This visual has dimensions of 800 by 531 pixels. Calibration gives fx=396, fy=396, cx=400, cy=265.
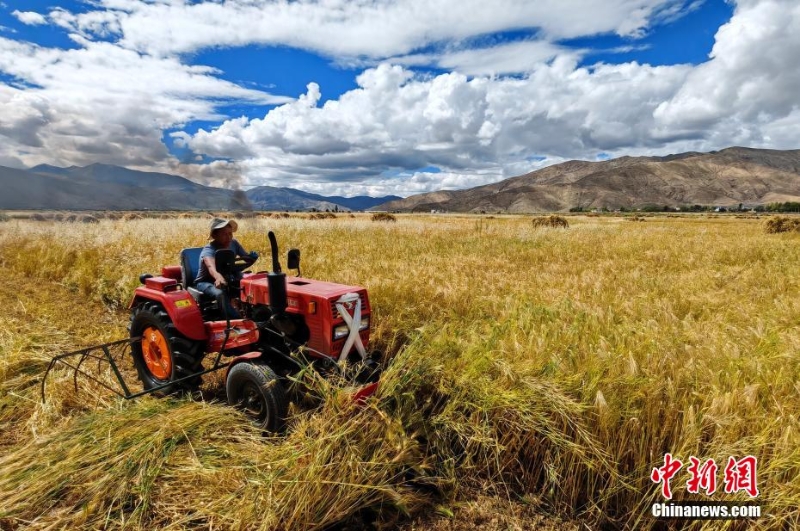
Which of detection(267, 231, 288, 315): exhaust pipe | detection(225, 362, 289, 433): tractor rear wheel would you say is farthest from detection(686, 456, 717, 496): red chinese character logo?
detection(267, 231, 288, 315): exhaust pipe

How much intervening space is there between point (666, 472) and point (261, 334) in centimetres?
314

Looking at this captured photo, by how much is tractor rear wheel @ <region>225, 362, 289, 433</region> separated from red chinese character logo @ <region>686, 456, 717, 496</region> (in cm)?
262

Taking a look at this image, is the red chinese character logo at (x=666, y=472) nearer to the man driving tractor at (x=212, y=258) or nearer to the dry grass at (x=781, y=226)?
the man driving tractor at (x=212, y=258)

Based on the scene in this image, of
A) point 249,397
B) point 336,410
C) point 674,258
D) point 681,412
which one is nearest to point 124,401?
point 249,397

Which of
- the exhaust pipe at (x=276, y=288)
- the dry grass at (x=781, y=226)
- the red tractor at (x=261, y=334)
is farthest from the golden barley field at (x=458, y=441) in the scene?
the dry grass at (x=781, y=226)

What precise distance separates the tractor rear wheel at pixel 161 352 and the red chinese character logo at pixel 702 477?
3999 mm

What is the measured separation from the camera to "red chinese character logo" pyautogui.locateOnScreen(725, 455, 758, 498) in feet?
6.97

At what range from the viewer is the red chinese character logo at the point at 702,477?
2.19 m

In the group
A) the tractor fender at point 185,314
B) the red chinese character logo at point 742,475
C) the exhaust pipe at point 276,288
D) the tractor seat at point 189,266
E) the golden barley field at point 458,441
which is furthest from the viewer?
the tractor seat at point 189,266

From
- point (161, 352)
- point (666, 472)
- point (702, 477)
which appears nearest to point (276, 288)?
point (161, 352)

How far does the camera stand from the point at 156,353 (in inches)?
170

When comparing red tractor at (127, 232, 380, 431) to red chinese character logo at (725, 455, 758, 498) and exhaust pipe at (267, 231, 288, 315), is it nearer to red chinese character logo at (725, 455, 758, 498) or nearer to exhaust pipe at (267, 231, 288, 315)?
exhaust pipe at (267, 231, 288, 315)

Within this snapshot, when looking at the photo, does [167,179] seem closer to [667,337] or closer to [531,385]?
[531,385]

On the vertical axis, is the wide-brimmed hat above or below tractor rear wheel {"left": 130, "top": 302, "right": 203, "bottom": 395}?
above
